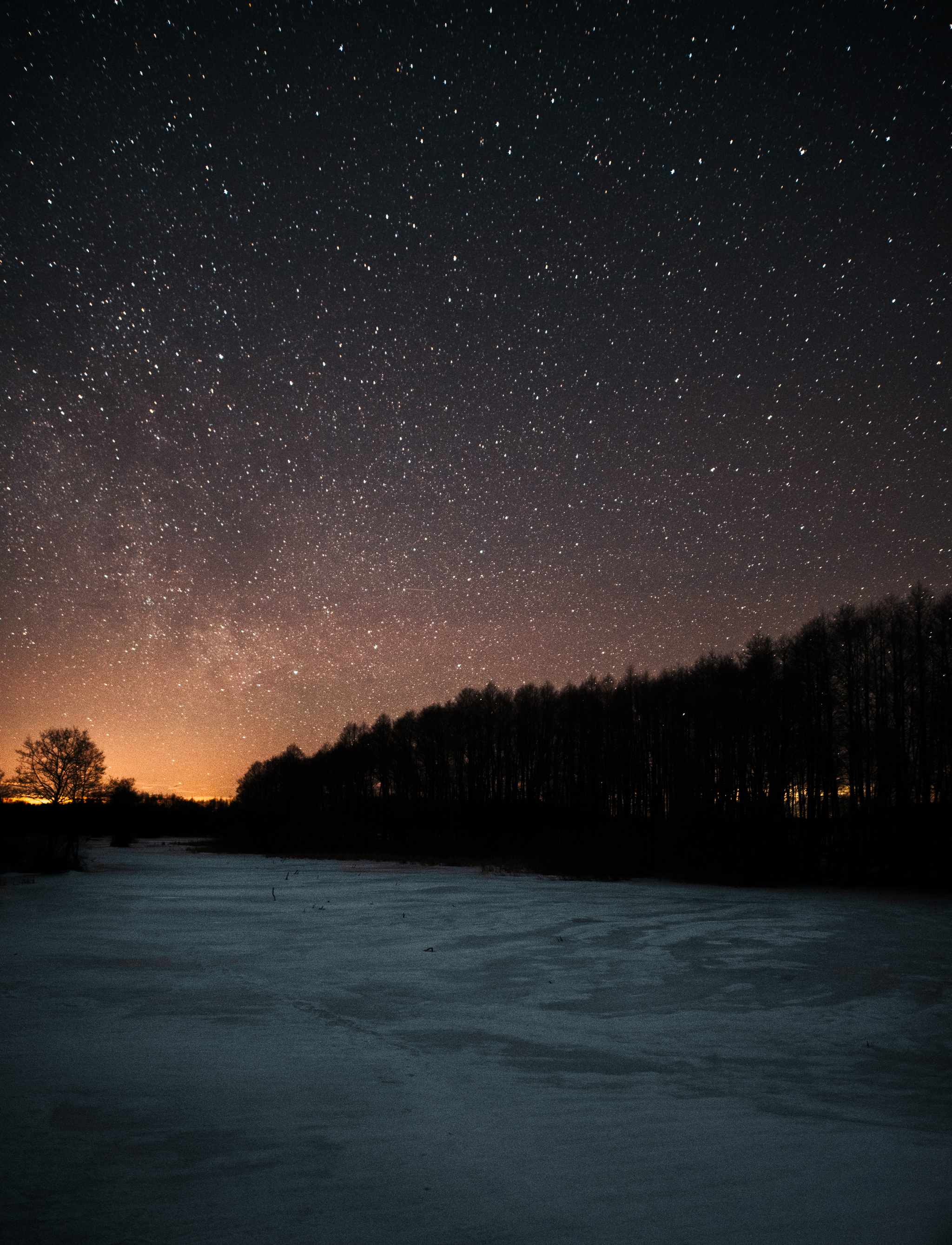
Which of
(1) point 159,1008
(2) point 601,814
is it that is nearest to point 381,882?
(1) point 159,1008

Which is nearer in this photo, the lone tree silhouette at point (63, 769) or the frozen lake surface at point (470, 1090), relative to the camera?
the frozen lake surface at point (470, 1090)

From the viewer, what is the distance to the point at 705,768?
145 feet

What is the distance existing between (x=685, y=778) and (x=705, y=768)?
1640mm

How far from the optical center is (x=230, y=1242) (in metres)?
3.33

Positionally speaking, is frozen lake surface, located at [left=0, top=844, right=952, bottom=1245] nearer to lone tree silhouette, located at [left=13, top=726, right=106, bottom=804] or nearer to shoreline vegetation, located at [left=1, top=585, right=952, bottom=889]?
shoreline vegetation, located at [left=1, top=585, right=952, bottom=889]

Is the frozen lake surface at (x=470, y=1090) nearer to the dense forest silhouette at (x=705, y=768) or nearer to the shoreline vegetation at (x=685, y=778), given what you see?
the shoreline vegetation at (x=685, y=778)

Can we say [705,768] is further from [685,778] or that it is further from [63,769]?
[63,769]

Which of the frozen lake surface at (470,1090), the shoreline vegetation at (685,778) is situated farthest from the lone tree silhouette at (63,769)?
the frozen lake surface at (470,1090)

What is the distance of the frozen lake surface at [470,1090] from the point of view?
3.65 metres

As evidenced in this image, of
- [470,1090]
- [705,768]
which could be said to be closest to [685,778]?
[705,768]

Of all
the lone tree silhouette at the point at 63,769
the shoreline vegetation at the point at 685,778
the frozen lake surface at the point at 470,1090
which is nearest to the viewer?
the frozen lake surface at the point at 470,1090

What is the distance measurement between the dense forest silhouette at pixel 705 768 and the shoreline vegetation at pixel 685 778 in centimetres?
11

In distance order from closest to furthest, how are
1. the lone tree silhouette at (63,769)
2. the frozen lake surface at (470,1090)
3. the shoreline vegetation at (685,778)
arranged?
1. the frozen lake surface at (470,1090)
2. the shoreline vegetation at (685,778)
3. the lone tree silhouette at (63,769)

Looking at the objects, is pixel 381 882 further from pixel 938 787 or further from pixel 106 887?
pixel 938 787
